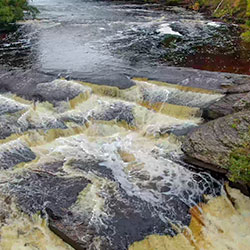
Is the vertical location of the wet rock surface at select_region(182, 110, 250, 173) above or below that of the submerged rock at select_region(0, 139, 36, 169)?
above

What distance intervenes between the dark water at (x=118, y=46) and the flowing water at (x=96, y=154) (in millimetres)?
154

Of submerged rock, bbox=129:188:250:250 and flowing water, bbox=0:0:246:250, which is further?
flowing water, bbox=0:0:246:250

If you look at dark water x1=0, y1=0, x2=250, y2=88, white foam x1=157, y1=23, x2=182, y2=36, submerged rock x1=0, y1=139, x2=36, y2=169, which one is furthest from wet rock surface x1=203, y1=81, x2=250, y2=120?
white foam x1=157, y1=23, x2=182, y2=36

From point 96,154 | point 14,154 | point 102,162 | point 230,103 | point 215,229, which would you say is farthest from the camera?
point 230,103

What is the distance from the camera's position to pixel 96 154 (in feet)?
27.0

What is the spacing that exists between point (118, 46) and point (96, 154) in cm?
1023

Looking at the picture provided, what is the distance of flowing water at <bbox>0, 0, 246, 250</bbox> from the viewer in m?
6.10

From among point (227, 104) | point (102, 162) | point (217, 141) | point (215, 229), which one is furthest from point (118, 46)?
point (215, 229)

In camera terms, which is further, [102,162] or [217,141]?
[102,162]

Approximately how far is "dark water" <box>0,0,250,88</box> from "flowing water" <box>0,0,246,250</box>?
154 mm

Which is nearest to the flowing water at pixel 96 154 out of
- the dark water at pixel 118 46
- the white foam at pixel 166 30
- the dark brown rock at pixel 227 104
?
the dark water at pixel 118 46

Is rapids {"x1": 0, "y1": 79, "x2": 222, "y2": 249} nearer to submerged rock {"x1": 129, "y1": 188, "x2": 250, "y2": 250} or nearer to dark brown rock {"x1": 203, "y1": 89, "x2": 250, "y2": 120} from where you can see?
submerged rock {"x1": 129, "y1": 188, "x2": 250, "y2": 250}

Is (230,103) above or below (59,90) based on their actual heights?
above

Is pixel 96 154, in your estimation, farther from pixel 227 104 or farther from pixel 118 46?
pixel 118 46
